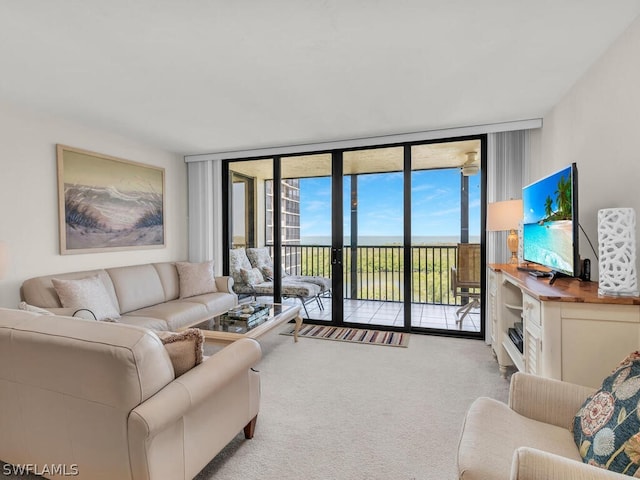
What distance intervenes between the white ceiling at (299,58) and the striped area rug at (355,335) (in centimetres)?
243

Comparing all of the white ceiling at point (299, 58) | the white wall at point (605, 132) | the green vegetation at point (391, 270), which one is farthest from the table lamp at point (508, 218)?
the green vegetation at point (391, 270)

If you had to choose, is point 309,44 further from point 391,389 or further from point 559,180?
point 391,389

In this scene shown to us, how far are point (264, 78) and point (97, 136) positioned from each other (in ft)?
7.86

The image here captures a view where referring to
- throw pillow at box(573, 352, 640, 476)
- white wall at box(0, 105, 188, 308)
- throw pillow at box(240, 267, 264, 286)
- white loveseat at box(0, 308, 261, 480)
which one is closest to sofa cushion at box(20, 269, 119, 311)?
white wall at box(0, 105, 188, 308)

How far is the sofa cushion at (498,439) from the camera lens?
42.4 inches

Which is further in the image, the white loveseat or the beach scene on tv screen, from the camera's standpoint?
the beach scene on tv screen

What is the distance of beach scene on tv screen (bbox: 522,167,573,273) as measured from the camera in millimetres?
2035

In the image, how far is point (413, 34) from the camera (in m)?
1.91

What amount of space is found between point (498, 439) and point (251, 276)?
3.82 m

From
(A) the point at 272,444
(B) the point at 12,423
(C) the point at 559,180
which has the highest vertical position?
(C) the point at 559,180

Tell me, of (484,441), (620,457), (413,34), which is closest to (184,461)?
(484,441)

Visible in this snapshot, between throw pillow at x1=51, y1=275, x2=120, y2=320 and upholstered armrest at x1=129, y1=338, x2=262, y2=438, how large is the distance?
189cm

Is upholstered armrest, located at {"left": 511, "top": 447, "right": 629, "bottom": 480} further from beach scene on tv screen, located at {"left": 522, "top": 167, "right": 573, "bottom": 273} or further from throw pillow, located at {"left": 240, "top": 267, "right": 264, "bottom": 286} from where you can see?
throw pillow, located at {"left": 240, "top": 267, "right": 264, "bottom": 286}

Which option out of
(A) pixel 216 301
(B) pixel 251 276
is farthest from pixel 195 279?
(B) pixel 251 276
